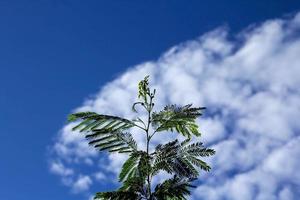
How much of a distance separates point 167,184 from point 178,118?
150 cm

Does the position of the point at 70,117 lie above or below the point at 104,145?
A: above

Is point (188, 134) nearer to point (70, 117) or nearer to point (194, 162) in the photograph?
point (194, 162)

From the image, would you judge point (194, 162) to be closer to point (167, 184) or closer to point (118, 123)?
point (167, 184)

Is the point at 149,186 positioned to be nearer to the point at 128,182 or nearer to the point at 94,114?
the point at 128,182

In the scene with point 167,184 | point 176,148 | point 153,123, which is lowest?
point 167,184

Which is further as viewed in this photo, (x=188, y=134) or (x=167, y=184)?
(x=188, y=134)

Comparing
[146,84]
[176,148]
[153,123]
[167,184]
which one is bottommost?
[167,184]

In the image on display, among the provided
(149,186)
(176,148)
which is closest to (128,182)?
(149,186)

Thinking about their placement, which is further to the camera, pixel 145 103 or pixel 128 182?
pixel 145 103

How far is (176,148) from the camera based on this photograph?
450 inches

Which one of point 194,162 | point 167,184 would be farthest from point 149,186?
point 194,162

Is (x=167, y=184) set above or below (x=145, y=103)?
below

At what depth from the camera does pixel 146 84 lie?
473 inches

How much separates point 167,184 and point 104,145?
5.20 feet
